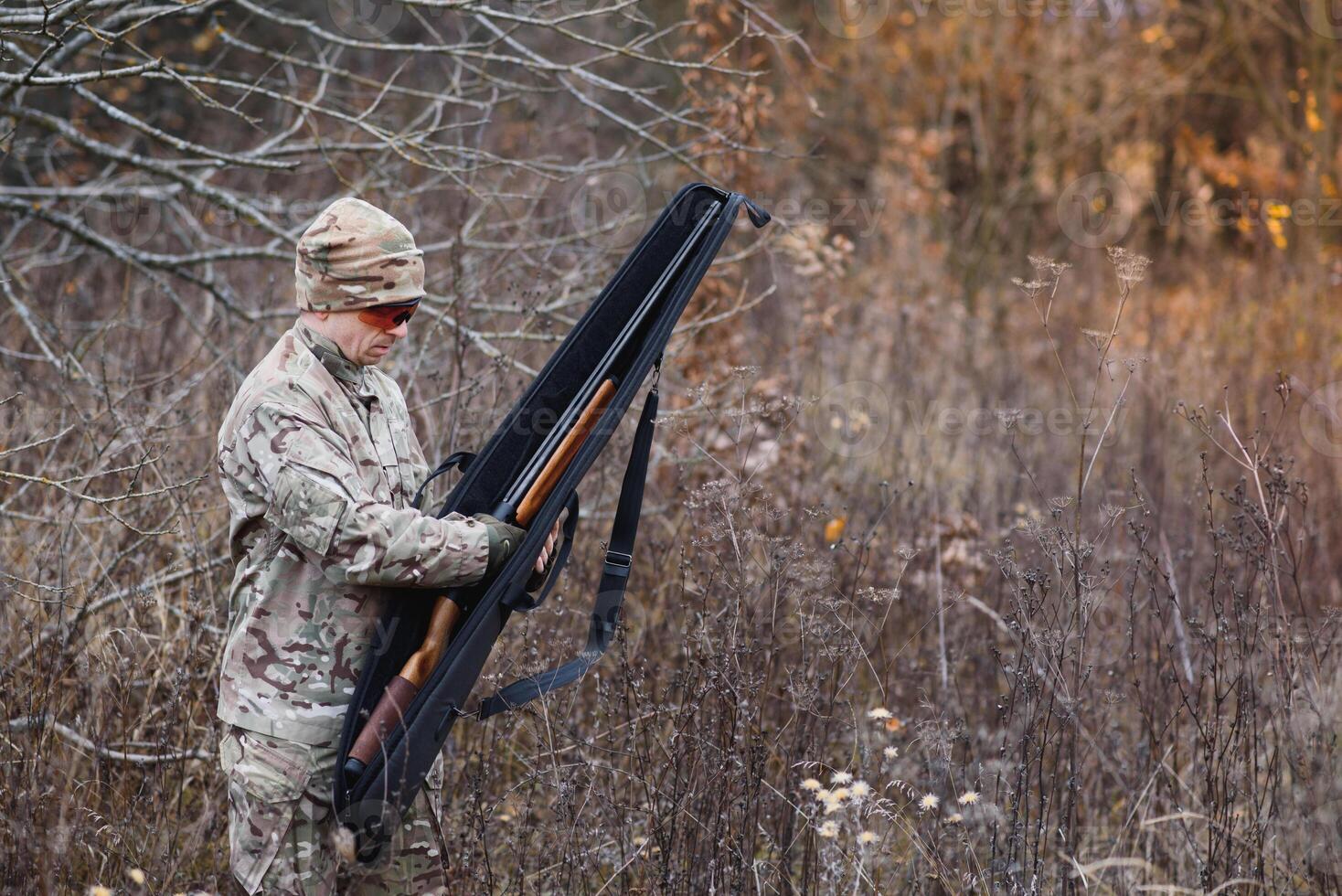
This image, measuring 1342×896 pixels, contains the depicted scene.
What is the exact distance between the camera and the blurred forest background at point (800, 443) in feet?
9.30

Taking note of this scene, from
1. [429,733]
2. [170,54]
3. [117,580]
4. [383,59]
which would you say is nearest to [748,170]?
[117,580]

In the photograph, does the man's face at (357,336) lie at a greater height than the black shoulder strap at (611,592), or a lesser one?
greater

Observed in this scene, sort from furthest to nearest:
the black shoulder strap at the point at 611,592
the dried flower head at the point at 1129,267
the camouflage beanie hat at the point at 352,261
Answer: the dried flower head at the point at 1129,267
the black shoulder strap at the point at 611,592
the camouflage beanie hat at the point at 352,261

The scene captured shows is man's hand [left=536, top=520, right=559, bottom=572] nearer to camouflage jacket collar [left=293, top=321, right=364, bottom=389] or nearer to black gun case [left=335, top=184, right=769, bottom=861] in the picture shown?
black gun case [left=335, top=184, right=769, bottom=861]

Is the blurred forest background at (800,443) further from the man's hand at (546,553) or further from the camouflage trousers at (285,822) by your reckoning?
the man's hand at (546,553)

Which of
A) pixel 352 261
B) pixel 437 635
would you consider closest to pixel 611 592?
pixel 437 635

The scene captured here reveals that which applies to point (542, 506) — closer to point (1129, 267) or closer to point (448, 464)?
point (448, 464)

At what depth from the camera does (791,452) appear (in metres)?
5.45

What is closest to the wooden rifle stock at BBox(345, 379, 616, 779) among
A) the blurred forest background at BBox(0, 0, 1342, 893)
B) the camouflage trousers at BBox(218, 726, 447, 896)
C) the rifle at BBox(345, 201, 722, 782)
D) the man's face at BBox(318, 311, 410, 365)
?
the rifle at BBox(345, 201, 722, 782)

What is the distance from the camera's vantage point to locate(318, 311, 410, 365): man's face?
2.25m

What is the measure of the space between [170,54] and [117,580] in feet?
24.4

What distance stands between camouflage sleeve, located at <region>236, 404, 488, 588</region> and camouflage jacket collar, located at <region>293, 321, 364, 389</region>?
15 cm

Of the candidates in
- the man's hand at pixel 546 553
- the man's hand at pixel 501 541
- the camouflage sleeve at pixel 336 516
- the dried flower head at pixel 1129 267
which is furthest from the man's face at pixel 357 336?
the dried flower head at pixel 1129 267

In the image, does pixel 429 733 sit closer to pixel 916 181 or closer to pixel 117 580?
pixel 117 580
